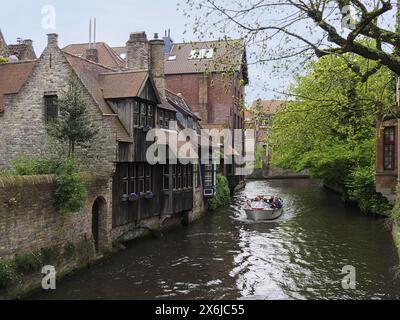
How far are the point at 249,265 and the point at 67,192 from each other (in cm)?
773

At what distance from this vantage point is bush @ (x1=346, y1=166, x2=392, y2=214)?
93.2 feet

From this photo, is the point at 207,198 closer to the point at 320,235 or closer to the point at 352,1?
the point at 320,235

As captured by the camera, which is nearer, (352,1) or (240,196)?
(352,1)

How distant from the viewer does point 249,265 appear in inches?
704

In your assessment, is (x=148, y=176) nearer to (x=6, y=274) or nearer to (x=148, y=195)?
(x=148, y=195)

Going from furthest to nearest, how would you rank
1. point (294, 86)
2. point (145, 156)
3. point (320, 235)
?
point (294, 86) < point (320, 235) < point (145, 156)

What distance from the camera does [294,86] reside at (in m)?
42.2

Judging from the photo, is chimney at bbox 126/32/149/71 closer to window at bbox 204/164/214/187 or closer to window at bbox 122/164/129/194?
window at bbox 122/164/129/194

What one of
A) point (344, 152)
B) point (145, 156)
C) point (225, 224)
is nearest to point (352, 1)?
point (145, 156)

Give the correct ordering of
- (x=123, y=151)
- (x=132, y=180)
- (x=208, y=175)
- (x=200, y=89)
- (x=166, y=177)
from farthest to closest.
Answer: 1. (x=200, y=89)
2. (x=208, y=175)
3. (x=166, y=177)
4. (x=132, y=180)
5. (x=123, y=151)

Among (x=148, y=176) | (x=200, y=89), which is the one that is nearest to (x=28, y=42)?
(x=200, y=89)

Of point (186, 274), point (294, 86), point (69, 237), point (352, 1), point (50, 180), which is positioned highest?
point (294, 86)

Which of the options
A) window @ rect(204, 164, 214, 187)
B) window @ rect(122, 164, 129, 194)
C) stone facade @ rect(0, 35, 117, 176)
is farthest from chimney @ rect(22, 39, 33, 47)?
window @ rect(122, 164, 129, 194)
